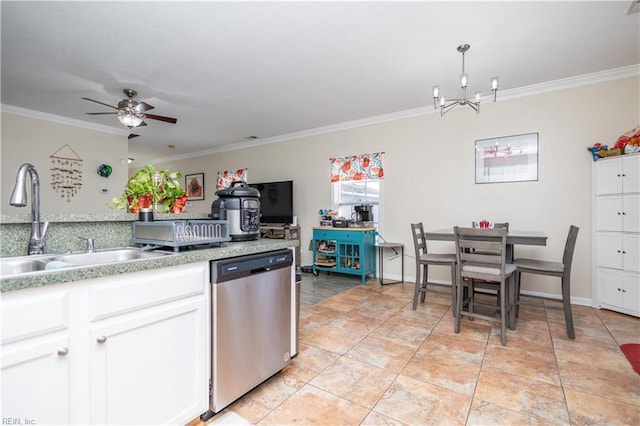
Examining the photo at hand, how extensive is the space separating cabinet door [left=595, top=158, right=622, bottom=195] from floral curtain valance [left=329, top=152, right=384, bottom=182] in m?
2.55

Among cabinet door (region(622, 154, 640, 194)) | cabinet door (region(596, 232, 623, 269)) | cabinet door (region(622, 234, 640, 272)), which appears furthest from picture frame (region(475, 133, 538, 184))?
cabinet door (region(622, 234, 640, 272))

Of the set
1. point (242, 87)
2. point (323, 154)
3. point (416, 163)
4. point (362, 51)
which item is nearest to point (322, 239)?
point (323, 154)

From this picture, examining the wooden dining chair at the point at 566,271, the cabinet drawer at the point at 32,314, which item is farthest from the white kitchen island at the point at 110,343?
the wooden dining chair at the point at 566,271

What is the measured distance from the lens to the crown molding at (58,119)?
14.1 ft

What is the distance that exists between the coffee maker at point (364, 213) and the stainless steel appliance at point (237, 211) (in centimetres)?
294

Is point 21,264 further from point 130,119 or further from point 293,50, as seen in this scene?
point 130,119

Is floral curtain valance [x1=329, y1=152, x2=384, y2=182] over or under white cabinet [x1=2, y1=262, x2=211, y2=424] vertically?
over

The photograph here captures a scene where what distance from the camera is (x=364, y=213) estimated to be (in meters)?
4.76

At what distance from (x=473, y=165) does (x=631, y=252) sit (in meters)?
1.80

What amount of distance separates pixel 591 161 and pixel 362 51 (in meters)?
2.87

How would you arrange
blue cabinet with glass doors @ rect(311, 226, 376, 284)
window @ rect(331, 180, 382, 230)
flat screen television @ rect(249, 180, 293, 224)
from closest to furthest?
blue cabinet with glass doors @ rect(311, 226, 376, 284) < window @ rect(331, 180, 382, 230) < flat screen television @ rect(249, 180, 293, 224)

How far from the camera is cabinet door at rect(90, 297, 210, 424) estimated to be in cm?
114

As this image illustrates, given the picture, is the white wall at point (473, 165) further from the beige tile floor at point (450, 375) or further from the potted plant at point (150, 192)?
the potted plant at point (150, 192)

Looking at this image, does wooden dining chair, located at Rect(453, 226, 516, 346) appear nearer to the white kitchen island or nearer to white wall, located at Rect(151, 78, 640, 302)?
white wall, located at Rect(151, 78, 640, 302)
